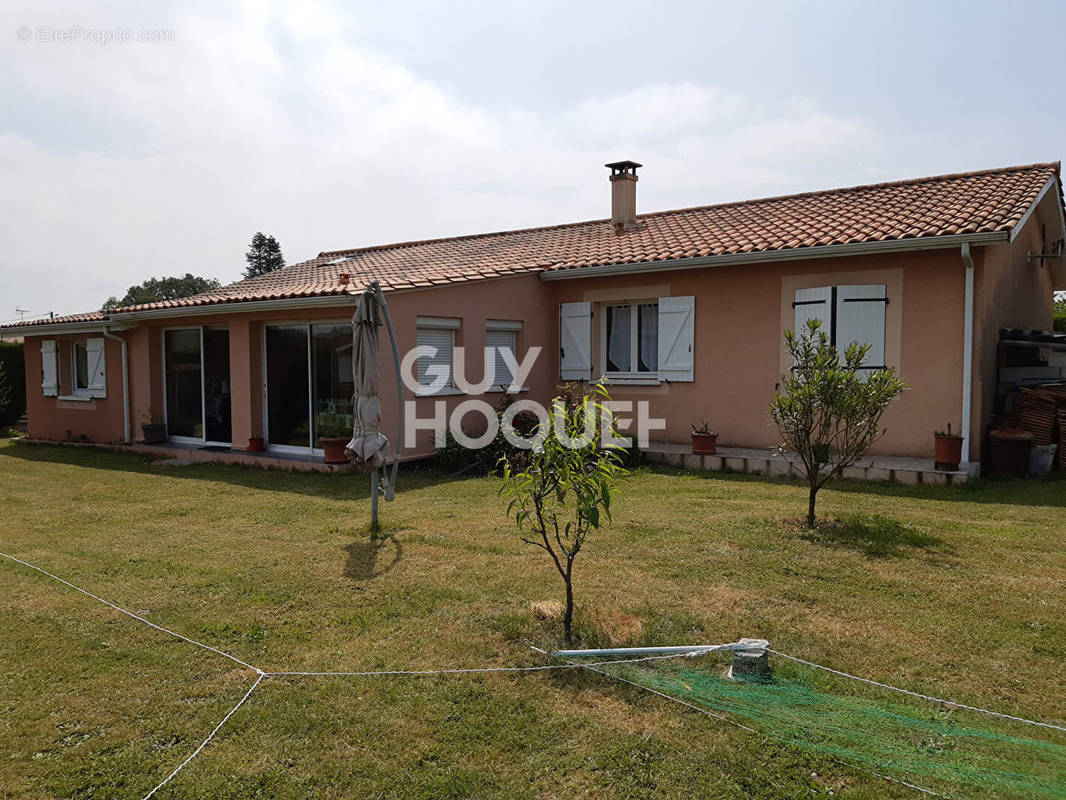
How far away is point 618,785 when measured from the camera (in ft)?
9.71

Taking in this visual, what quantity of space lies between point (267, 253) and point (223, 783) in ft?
212

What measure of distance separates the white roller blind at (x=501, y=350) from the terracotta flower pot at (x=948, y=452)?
6.57 meters

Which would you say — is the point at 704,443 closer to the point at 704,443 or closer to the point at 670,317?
the point at 704,443

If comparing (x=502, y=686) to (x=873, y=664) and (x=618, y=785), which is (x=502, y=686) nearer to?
(x=618, y=785)

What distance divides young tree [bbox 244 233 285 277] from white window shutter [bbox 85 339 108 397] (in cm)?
4941

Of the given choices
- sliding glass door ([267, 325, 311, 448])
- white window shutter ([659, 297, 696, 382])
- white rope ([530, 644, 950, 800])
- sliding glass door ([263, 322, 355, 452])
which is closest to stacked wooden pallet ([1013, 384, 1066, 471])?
white window shutter ([659, 297, 696, 382])

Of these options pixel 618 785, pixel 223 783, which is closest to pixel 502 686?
pixel 618 785

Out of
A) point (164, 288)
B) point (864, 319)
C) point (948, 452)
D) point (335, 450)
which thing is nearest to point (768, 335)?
point (864, 319)

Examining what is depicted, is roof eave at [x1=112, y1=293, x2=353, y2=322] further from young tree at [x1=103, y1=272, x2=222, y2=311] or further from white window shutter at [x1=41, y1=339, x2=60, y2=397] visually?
young tree at [x1=103, y1=272, x2=222, y2=311]

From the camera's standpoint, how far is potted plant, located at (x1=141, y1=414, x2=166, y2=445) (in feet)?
45.4

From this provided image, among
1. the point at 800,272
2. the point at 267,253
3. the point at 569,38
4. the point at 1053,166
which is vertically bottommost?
the point at 800,272

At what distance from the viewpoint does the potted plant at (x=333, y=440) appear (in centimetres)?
1091

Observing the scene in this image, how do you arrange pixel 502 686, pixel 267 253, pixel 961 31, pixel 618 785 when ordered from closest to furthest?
pixel 618 785
pixel 502 686
pixel 961 31
pixel 267 253

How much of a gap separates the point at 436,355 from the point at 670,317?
3775 mm
